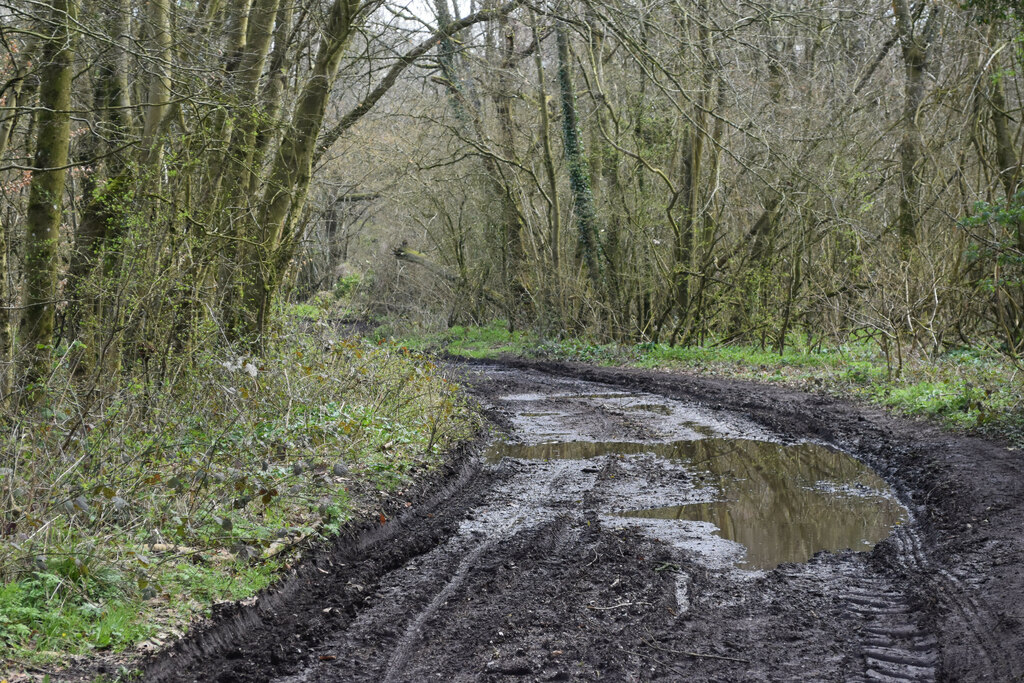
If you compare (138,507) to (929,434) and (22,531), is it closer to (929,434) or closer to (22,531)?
(22,531)

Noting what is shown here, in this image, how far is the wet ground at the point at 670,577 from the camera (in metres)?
4.50

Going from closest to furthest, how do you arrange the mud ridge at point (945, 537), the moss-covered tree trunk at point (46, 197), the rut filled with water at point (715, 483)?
the mud ridge at point (945, 537), the rut filled with water at point (715, 483), the moss-covered tree trunk at point (46, 197)

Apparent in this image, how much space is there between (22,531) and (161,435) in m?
2.14

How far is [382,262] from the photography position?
3700 cm

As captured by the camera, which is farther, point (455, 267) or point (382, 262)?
point (382, 262)

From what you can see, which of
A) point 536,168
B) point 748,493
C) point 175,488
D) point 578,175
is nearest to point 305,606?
point 175,488

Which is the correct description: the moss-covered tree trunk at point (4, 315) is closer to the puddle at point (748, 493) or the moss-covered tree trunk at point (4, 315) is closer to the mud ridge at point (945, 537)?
the puddle at point (748, 493)

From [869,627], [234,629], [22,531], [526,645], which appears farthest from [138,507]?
[869,627]

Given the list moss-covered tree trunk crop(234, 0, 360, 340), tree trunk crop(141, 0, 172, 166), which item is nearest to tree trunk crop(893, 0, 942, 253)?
moss-covered tree trunk crop(234, 0, 360, 340)

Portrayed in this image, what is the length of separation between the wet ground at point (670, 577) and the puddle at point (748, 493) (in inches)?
1.3

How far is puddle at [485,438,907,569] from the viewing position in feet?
22.7

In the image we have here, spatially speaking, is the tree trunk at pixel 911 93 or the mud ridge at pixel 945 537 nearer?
the mud ridge at pixel 945 537

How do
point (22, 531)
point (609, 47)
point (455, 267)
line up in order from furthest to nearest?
point (455, 267) → point (609, 47) → point (22, 531)

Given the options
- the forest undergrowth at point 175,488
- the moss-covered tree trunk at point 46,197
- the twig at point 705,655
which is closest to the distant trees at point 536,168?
the moss-covered tree trunk at point 46,197
